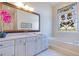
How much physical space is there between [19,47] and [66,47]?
1.71 m

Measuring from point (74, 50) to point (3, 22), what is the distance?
2.20 metres

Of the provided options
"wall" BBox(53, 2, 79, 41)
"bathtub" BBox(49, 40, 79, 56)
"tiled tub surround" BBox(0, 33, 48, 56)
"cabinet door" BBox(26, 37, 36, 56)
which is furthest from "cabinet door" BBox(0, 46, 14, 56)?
"wall" BBox(53, 2, 79, 41)

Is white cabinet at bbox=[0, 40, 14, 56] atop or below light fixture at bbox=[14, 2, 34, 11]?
below

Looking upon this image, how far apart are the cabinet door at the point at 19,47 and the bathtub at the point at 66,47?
153cm

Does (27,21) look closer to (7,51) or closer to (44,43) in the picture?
(44,43)

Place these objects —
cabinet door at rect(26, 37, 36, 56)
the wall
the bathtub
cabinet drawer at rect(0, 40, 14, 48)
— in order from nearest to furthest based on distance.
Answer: cabinet drawer at rect(0, 40, 14, 48)
cabinet door at rect(26, 37, 36, 56)
the bathtub
the wall

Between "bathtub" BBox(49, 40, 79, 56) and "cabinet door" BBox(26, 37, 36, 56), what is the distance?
1095 mm

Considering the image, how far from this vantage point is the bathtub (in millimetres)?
3342

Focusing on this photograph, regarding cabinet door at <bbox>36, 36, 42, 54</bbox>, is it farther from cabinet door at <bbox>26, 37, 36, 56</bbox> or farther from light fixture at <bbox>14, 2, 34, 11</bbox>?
light fixture at <bbox>14, 2, 34, 11</bbox>

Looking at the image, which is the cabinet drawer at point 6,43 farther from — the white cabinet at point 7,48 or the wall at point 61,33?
the wall at point 61,33

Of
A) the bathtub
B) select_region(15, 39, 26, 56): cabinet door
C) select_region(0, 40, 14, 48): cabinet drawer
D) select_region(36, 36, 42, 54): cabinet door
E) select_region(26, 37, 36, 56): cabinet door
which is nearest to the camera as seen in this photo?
select_region(0, 40, 14, 48): cabinet drawer

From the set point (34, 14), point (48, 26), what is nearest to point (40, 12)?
point (34, 14)

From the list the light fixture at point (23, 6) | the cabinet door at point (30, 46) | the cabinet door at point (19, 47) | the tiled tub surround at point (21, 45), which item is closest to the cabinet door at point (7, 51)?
the tiled tub surround at point (21, 45)

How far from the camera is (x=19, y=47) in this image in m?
2.67
